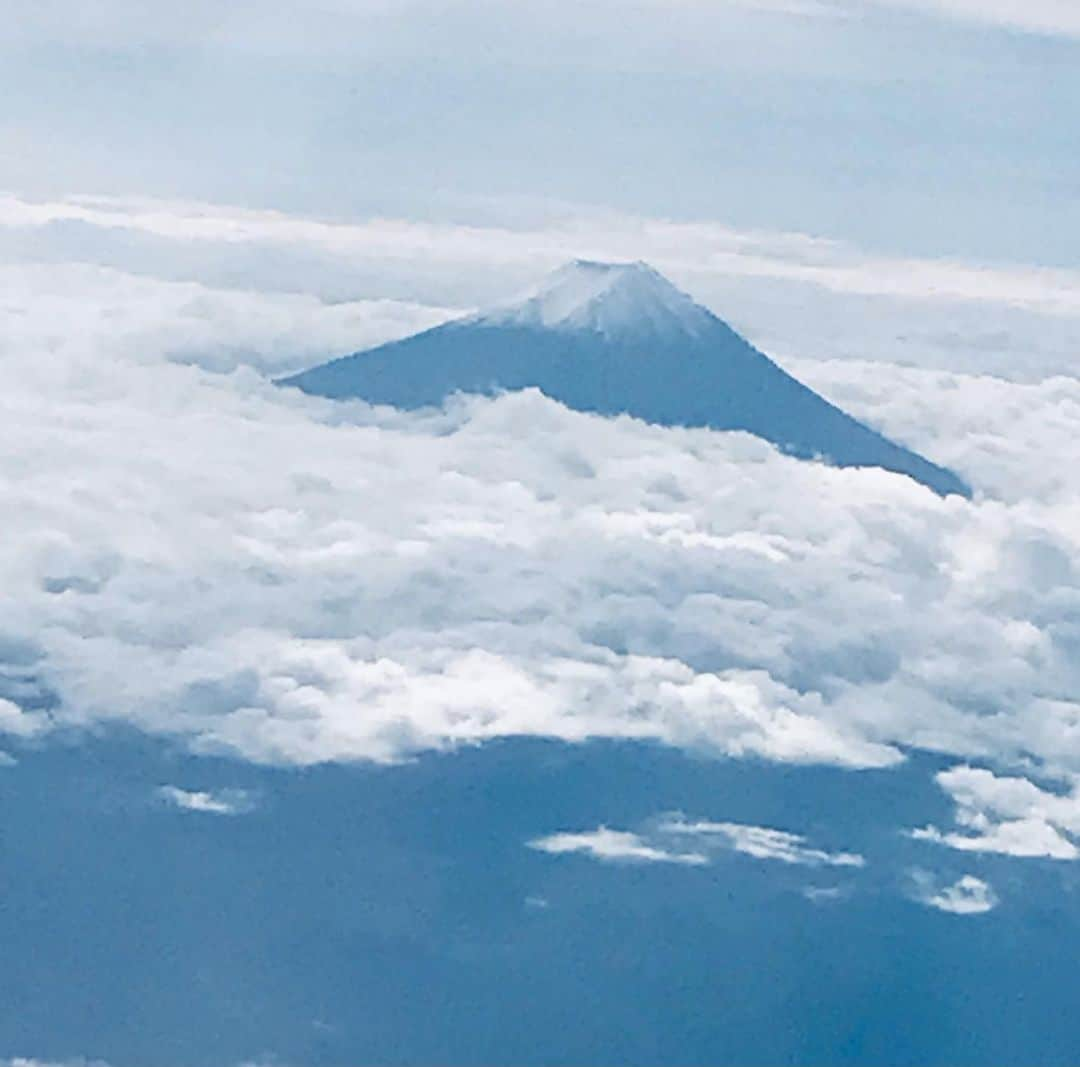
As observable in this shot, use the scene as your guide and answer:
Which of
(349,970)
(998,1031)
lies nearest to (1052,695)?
(998,1031)

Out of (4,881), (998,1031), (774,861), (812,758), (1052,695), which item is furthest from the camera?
(1052,695)

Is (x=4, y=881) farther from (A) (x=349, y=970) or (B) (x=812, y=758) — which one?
(B) (x=812, y=758)

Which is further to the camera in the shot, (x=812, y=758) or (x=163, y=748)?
(x=812, y=758)

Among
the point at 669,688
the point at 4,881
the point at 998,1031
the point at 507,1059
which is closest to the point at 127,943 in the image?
the point at 4,881

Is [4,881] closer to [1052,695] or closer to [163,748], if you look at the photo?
[163,748]

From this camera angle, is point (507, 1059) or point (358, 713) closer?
point (507, 1059)

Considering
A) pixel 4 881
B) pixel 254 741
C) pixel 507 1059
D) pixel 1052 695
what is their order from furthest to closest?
pixel 1052 695 < pixel 254 741 < pixel 4 881 < pixel 507 1059
